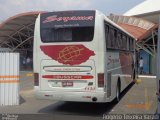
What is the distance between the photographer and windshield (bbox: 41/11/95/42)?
11.4 meters

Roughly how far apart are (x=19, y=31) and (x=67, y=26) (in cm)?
3504

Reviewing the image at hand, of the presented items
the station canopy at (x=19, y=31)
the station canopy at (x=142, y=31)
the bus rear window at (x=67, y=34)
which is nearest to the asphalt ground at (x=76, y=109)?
the bus rear window at (x=67, y=34)

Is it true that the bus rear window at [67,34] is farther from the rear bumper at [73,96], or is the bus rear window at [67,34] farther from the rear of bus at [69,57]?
the rear bumper at [73,96]

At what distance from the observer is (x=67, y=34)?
1155 cm

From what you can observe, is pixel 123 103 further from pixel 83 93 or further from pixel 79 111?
pixel 83 93

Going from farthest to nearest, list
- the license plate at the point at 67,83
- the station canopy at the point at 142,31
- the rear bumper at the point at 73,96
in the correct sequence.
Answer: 1. the station canopy at the point at 142,31
2. the license plate at the point at 67,83
3. the rear bumper at the point at 73,96

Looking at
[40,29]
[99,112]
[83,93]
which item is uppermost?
[40,29]

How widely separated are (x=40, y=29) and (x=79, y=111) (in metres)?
3.14

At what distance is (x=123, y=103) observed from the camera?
45.4 feet

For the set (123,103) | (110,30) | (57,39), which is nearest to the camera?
(57,39)

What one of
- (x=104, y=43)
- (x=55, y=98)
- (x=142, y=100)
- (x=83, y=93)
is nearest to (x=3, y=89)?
(x=55, y=98)

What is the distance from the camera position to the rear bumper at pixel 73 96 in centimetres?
1102

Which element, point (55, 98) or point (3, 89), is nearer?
point (55, 98)

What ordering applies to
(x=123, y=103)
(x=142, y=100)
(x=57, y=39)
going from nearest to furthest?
(x=57, y=39) < (x=123, y=103) < (x=142, y=100)
